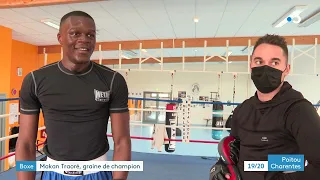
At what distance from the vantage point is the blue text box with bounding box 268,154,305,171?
3.16ft

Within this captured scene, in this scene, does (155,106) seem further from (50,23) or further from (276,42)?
(276,42)

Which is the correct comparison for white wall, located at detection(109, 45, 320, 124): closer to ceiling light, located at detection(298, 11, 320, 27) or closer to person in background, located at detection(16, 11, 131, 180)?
ceiling light, located at detection(298, 11, 320, 27)

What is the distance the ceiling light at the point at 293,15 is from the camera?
4520 millimetres

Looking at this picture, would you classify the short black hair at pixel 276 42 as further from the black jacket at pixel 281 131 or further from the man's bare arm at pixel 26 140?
the man's bare arm at pixel 26 140

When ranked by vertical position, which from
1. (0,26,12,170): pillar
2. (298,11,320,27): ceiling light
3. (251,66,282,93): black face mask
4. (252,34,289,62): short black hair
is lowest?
(251,66,282,93): black face mask

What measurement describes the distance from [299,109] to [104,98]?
2.67 ft

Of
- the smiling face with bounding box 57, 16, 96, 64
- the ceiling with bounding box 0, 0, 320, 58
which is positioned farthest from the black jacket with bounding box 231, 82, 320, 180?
the ceiling with bounding box 0, 0, 320, 58

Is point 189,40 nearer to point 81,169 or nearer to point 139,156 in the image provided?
point 139,156

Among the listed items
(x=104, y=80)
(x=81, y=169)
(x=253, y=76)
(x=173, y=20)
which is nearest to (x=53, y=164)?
(x=81, y=169)

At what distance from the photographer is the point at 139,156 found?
4.45m

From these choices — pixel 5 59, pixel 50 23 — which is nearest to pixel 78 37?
pixel 50 23
